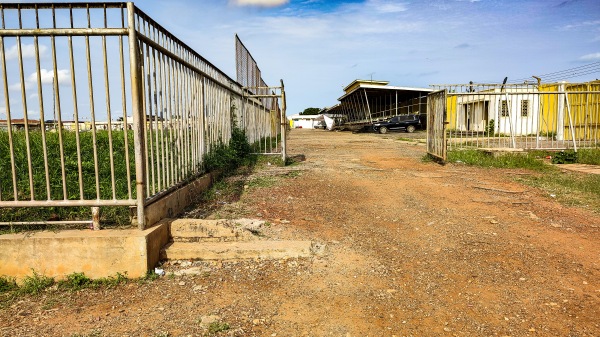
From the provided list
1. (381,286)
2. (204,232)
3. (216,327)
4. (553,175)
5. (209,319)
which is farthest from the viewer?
(553,175)

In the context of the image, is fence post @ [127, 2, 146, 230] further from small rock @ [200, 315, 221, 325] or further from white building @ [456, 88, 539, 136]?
white building @ [456, 88, 539, 136]

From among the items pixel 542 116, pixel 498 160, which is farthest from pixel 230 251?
pixel 542 116

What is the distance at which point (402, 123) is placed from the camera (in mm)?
30328

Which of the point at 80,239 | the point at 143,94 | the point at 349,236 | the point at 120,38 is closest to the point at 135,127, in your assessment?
the point at 143,94

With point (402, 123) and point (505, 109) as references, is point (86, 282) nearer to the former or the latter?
point (505, 109)

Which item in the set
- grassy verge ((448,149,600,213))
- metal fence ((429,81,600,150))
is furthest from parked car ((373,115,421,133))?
grassy verge ((448,149,600,213))

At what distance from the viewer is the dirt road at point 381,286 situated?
8.24ft

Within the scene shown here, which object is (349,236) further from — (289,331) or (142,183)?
(142,183)

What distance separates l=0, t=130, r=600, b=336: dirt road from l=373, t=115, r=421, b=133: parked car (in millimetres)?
25643

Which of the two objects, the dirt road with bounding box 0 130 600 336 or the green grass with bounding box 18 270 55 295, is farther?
the green grass with bounding box 18 270 55 295

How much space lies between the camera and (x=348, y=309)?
107 inches

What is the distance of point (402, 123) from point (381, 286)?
1125 inches

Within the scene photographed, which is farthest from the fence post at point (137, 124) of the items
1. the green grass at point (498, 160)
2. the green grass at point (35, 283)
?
the green grass at point (498, 160)

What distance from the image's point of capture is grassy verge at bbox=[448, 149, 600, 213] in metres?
5.99
